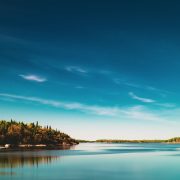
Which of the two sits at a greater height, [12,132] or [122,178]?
[12,132]

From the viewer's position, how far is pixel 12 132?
190625 millimetres

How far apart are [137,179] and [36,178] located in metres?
15.3

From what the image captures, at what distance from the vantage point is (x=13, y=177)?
48.5 meters

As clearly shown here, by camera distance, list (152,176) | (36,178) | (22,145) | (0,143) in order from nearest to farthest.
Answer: (36,178)
(152,176)
(0,143)
(22,145)

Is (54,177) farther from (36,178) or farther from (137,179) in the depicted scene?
(137,179)

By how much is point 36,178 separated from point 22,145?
15520cm

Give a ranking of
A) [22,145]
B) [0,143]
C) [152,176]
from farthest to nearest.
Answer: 1. [22,145]
2. [0,143]
3. [152,176]

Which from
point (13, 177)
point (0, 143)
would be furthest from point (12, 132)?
point (13, 177)

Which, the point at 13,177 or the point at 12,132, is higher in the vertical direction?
the point at 12,132

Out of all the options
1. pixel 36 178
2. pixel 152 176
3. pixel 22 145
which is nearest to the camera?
pixel 36 178

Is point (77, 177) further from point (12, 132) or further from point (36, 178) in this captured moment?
point (12, 132)

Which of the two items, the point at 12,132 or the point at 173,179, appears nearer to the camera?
the point at 173,179

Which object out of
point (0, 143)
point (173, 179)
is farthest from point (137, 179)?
point (0, 143)

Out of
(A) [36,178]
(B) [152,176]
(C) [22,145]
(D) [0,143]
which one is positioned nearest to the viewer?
(A) [36,178]
